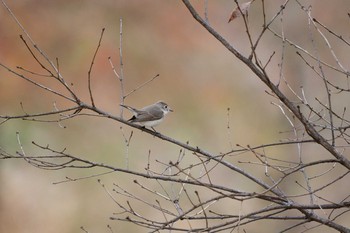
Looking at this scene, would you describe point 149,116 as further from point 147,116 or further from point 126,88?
point 126,88

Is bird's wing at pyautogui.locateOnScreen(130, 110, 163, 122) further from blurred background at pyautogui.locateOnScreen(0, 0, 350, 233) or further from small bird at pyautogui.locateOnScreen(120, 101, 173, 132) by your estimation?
→ blurred background at pyautogui.locateOnScreen(0, 0, 350, 233)

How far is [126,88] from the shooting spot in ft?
37.1

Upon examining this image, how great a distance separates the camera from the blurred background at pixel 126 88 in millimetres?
10453

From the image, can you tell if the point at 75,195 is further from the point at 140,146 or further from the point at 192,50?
the point at 192,50

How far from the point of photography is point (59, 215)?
410 inches

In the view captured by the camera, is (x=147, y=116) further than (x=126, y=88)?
No

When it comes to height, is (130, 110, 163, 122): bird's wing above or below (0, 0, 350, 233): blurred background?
below

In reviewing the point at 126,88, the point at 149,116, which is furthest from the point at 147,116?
the point at 126,88

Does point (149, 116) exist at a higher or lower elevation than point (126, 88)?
lower

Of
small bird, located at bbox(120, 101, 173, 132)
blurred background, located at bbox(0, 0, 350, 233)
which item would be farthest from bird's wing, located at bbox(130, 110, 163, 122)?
blurred background, located at bbox(0, 0, 350, 233)

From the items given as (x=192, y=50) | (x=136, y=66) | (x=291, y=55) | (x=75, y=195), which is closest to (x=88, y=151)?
(x=75, y=195)

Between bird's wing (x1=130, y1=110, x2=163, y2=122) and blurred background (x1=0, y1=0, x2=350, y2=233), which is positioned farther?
blurred background (x1=0, y1=0, x2=350, y2=233)

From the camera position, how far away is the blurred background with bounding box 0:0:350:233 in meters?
10.5

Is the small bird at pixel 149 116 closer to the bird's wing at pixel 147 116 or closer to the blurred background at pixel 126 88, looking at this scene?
the bird's wing at pixel 147 116
